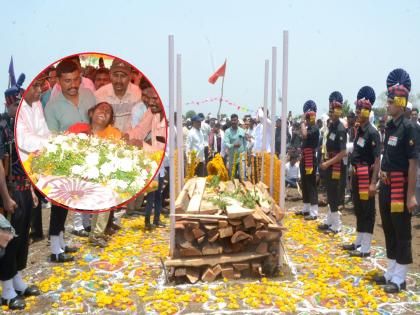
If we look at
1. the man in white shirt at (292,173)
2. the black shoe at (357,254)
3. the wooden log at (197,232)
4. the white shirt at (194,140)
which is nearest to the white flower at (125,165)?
the wooden log at (197,232)

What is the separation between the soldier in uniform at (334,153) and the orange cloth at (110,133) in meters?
3.89

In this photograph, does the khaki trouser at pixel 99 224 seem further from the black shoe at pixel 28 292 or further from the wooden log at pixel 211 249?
the wooden log at pixel 211 249

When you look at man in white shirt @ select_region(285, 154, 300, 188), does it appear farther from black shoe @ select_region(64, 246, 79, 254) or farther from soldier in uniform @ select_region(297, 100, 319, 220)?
black shoe @ select_region(64, 246, 79, 254)

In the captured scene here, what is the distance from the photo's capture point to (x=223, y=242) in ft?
18.4

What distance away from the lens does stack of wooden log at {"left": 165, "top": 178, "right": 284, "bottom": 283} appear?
5.40 m

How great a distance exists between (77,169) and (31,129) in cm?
A: 67

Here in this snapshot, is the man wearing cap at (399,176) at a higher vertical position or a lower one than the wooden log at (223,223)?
higher

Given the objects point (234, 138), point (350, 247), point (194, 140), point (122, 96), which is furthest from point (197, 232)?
point (234, 138)

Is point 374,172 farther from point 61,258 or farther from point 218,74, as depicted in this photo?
point 61,258

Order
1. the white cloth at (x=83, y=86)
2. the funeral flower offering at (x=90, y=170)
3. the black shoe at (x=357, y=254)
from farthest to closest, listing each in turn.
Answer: the black shoe at (x=357, y=254)
the white cloth at (x=83, y=86)
the funeral flower offering at (x=90, y=170)

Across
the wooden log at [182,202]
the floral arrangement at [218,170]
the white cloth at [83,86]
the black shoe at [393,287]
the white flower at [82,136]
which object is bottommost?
the black shoe at [393,287]

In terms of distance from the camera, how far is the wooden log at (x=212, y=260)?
539 centimetres

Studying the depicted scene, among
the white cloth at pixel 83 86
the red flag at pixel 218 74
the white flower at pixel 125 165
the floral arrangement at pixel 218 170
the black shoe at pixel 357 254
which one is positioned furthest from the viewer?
the floral arrangement at pixel 218 170

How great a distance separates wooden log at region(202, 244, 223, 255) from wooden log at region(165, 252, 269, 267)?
57 millimetres
